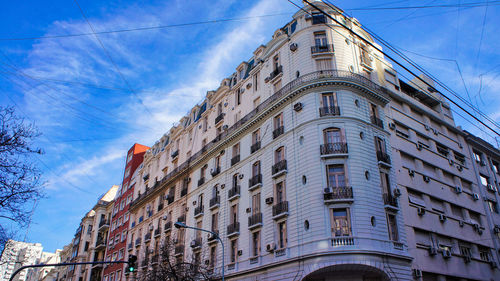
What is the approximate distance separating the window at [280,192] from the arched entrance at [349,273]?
247 inches

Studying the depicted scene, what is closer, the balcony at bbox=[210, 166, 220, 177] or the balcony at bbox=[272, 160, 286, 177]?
the balcony at bbox=[272, 160, 286, 177]

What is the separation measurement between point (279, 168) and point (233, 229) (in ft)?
22.6

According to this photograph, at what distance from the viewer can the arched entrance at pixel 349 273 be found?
2387 centimetres

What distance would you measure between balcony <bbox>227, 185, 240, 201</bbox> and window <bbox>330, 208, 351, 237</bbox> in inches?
409

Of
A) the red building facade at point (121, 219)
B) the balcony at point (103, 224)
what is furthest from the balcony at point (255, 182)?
the balcony at point (103, 224)

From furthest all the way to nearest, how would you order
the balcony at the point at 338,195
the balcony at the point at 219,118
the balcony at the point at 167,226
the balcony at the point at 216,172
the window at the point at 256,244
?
the balcony at the point at 167,226 < the balcony at the point at 219,118 < the balcony at the point at 216,172 < the window at the point at 256,244 < the balcony at the point at 338,195

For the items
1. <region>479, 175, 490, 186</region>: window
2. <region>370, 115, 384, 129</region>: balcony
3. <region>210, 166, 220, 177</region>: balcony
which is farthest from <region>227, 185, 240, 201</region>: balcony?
<region>479, 175, 490, 186</region>: window

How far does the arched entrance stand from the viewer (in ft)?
78.3

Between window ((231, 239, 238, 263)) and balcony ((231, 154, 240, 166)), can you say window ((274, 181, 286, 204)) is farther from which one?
balcony ((231, 154, 240, 166))

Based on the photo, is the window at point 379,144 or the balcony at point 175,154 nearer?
the window at point 379,144

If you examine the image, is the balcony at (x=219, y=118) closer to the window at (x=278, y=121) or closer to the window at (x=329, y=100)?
the window at (x=278, y=121)

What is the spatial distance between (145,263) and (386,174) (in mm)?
26913

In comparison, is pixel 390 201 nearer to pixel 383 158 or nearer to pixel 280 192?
pixel 383 158

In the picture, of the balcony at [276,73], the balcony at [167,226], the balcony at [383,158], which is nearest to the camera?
the balcony at [383,158]
